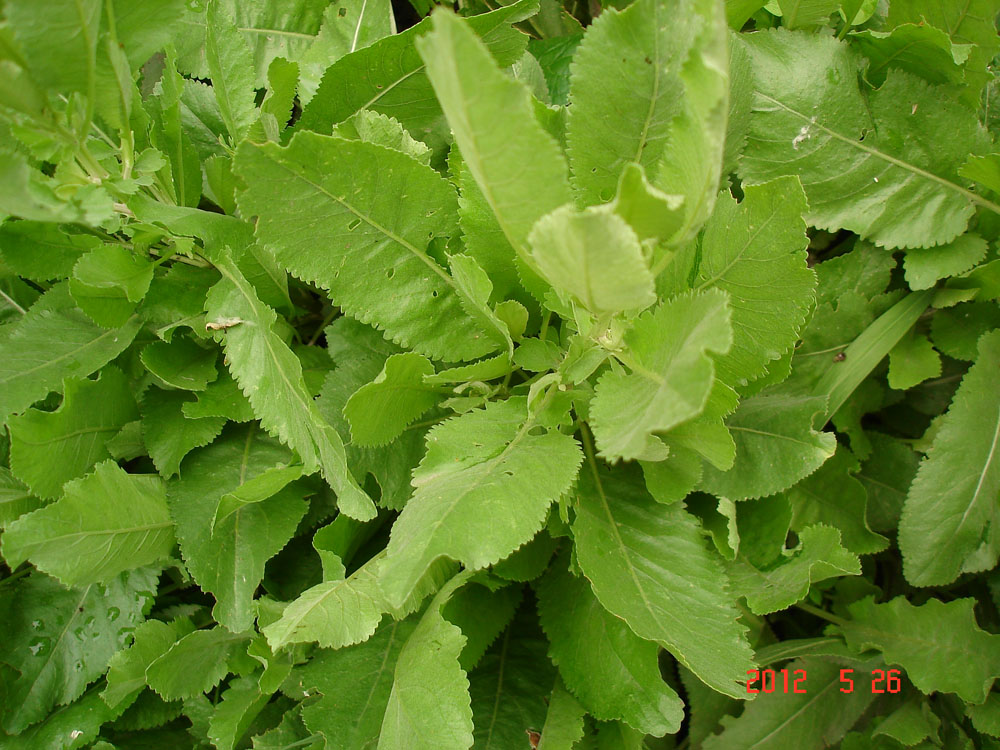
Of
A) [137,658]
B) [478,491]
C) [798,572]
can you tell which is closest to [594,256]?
[478,491]

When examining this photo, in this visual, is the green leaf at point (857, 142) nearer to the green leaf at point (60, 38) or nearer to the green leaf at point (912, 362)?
the green leaf at point (912, 362)

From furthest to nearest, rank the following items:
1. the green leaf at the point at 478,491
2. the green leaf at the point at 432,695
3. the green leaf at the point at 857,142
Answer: the green leaf at the point at 857,142, the green leaf at the point at 432,695, the green leaf at the point at 478,491

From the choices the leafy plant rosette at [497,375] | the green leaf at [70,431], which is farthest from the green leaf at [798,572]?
the green leaf at [70,431]

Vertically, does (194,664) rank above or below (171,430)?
below

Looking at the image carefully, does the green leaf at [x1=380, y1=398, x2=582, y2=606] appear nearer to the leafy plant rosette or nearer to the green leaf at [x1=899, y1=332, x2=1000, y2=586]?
the leafy plant rosette

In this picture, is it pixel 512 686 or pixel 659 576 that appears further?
pixel 512 686

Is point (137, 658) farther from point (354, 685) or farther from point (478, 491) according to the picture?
point (478, 491)
